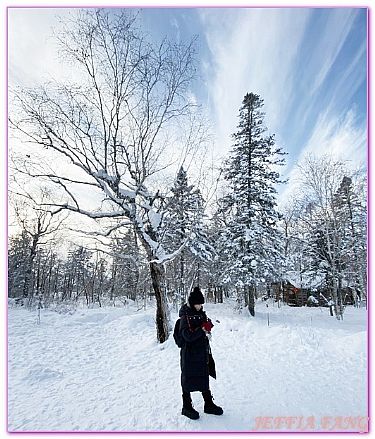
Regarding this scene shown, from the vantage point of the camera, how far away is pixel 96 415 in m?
3.69

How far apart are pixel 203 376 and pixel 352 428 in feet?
6.28

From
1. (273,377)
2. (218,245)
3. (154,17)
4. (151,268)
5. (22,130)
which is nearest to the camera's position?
(273,377)

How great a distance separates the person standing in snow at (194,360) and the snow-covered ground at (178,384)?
14 cm

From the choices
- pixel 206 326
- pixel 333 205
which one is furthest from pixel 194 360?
pixel 333 205

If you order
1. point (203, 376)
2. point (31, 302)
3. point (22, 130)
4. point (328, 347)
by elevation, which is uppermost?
point (22, 130)

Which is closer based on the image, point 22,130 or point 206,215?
point 22,130

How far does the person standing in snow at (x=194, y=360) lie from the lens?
3467 mm

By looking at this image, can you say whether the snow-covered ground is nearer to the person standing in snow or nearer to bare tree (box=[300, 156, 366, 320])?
the person standing in snow

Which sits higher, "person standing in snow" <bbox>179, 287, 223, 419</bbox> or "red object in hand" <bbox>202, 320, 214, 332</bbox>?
"red object in hand" <bbox>202, 320, 214, 332</bbox>

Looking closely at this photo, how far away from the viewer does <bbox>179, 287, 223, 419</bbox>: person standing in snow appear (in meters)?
3.47

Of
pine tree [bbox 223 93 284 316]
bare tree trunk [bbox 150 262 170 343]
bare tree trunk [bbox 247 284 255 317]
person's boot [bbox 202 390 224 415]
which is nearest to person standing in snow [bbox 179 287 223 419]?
person's boot [bbox 202 390 224 415]

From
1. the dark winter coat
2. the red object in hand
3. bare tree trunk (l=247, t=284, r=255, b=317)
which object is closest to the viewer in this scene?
the dark winter coat

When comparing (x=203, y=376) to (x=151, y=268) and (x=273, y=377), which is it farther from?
(x=151, y=268)

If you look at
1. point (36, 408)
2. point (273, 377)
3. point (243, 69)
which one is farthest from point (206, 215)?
point (36, 408)
